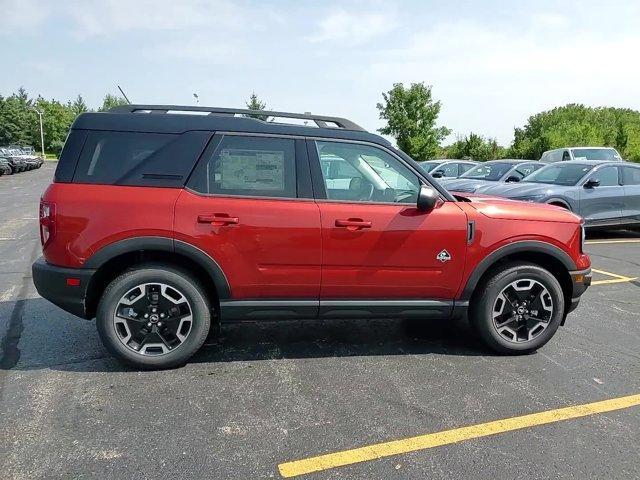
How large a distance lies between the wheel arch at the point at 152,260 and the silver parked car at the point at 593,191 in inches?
281

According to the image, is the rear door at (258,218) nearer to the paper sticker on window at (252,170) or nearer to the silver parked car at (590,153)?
the paper sticker on window at (252,170)

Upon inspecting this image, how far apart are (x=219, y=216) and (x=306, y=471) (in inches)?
70.1

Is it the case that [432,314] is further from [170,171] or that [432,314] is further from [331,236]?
[170,171]

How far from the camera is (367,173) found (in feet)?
12.5

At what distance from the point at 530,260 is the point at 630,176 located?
738 centimetres

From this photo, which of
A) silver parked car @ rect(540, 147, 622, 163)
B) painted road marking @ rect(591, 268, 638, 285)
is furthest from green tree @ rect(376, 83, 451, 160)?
painted road marking @ rect(591, 268, 638, 285)

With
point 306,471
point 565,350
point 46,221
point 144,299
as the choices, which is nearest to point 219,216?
point 144,299

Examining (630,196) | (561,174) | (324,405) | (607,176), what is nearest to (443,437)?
(324,405)

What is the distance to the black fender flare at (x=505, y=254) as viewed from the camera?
12.6 feet

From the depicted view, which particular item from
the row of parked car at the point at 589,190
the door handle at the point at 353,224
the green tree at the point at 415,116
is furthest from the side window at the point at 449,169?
the green tree at the point at 415,116

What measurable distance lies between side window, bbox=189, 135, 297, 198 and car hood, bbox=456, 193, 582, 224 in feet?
4.96

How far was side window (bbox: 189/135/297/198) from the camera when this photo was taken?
355cm

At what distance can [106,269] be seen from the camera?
141 inches

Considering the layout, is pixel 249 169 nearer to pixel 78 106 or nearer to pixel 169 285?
pixel 169 285
